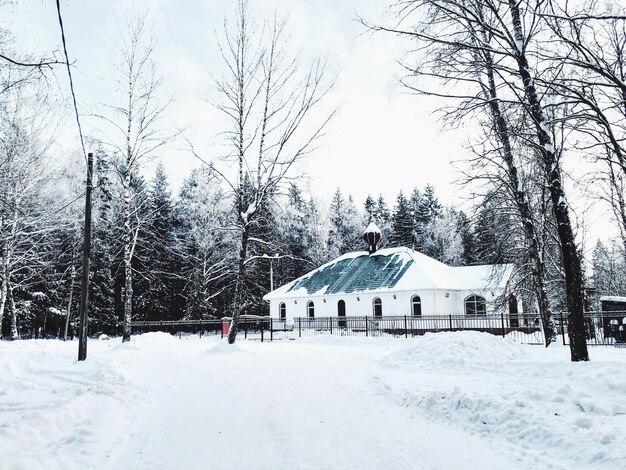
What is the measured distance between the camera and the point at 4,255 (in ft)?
71.5

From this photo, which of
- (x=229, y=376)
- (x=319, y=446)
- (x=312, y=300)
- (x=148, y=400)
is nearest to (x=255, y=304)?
(x=312, y=300)

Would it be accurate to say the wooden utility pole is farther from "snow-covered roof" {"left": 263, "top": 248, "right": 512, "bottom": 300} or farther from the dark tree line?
"snow-covered roof" {"left": 263, "top": 248, "right": 512, "bottom": 300}

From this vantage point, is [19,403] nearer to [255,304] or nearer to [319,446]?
[319,446]

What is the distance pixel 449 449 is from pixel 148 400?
17.5 feet

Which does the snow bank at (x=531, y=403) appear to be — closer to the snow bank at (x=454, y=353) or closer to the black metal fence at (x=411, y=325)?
the snow bank at (x=454, y=353)

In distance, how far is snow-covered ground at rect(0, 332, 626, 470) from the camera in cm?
Answer: 461

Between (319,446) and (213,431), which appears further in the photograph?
(213,431)

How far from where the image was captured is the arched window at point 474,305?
30203mm

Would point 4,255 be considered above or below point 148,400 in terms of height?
above

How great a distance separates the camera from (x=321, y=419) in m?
6.28

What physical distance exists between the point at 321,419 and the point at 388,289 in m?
25.0

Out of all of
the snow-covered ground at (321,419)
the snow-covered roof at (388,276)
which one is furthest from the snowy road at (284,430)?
the snow-covered roof at (388,276)

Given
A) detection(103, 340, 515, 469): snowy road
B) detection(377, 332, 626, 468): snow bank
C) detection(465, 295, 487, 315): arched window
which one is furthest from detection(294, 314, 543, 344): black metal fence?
detection(103, 340, 515, 469): snowy road

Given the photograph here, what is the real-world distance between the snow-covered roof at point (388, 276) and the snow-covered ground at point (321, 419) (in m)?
19.4
